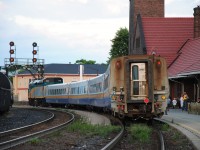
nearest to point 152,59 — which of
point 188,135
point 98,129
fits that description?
point 98,129

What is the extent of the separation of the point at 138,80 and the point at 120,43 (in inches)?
2727

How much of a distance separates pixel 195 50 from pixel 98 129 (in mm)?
23779

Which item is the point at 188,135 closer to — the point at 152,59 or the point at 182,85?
the point at 152,59

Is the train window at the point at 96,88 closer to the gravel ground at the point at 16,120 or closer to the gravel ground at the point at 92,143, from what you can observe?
the gravel ground at the point at 16,120

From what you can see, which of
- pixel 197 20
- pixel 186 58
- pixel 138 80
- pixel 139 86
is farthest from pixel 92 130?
pixel 197 20

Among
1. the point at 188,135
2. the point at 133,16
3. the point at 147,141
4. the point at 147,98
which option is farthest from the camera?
the point at 133,16

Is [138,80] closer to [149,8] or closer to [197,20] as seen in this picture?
[197,20]

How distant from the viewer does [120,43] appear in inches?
3447

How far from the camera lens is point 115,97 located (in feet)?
61.9

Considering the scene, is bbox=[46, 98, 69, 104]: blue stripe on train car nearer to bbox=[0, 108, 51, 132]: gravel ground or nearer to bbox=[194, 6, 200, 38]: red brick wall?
bbox=[194, 6, 200, 38]: red brick wall

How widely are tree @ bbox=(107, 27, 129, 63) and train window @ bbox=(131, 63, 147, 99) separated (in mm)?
66842

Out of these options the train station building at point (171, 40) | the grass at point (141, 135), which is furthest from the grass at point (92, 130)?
the train station building at point (171, 40)

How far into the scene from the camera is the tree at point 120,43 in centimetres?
8619

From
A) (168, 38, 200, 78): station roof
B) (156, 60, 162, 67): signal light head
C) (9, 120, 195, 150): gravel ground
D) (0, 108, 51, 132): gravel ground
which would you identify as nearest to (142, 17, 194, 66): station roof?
(168, 38, 200, 78): station roof
